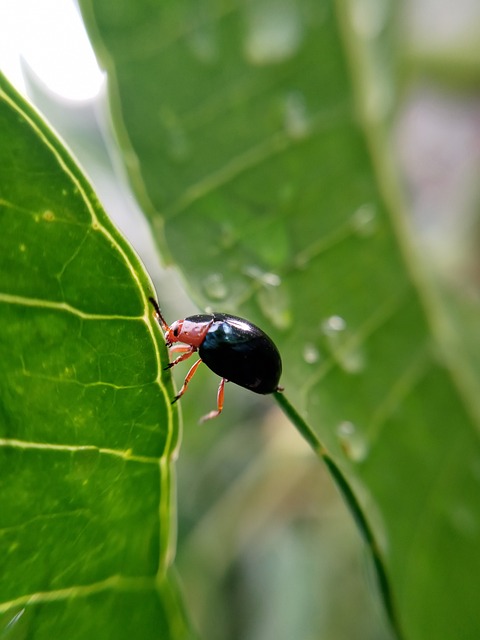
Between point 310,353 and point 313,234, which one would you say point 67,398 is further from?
point 313,234

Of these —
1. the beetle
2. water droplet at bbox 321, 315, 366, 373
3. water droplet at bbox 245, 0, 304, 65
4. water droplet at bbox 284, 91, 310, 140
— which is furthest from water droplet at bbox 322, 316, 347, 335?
water droplet at bbox 245, 0, 304, 65

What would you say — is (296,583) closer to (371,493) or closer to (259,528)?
(259,528)

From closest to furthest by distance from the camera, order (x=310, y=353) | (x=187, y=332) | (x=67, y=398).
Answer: (x=67, y=398) < (x=310, y=353) < (x=187, y=332)

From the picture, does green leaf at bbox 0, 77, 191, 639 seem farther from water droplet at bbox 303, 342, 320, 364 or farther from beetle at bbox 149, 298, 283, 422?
water droplet at bbox 303, 342, 320, 364

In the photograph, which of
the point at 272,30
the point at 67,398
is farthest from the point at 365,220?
the point at 67,398

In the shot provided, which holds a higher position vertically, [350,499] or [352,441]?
[350,499]

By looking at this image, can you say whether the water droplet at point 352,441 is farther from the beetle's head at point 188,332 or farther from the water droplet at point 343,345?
the beetle's head at point 188,332

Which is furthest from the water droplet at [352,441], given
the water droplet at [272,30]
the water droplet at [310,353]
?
the water droplet at [272,30]
